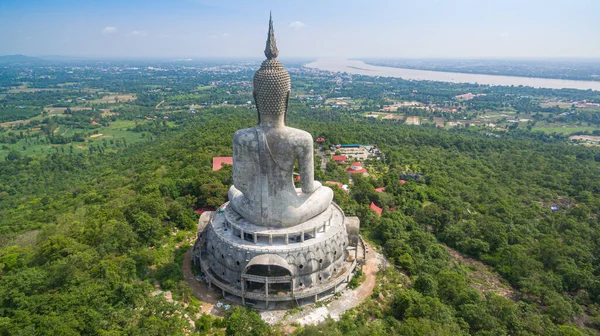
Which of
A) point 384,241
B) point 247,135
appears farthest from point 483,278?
point 247,135

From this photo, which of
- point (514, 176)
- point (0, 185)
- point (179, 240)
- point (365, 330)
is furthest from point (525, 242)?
point (0, 185)

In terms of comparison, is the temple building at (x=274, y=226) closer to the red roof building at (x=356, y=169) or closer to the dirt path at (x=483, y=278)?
the dirt path at (x=483, y=278)

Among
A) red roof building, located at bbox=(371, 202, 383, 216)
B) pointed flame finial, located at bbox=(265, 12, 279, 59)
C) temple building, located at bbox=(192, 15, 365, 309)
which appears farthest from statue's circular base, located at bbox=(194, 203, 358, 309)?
red roof building, located at bbox=(371, 202, 383, 216)

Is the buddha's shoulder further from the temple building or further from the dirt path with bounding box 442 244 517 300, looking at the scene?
the dirt path with bounding box 442 244 517 300

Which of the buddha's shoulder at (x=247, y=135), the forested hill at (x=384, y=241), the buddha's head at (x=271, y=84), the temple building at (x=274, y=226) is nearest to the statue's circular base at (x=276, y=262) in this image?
the temple building at (x=274, y=226)

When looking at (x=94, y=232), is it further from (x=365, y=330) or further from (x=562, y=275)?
(x=562, y=275)

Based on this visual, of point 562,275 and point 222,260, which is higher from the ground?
point 222,260

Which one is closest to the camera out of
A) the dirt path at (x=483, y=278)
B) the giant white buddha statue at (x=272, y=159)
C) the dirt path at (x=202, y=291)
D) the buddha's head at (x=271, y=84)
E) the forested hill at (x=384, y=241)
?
the forested hill at (x=384, y=241)
